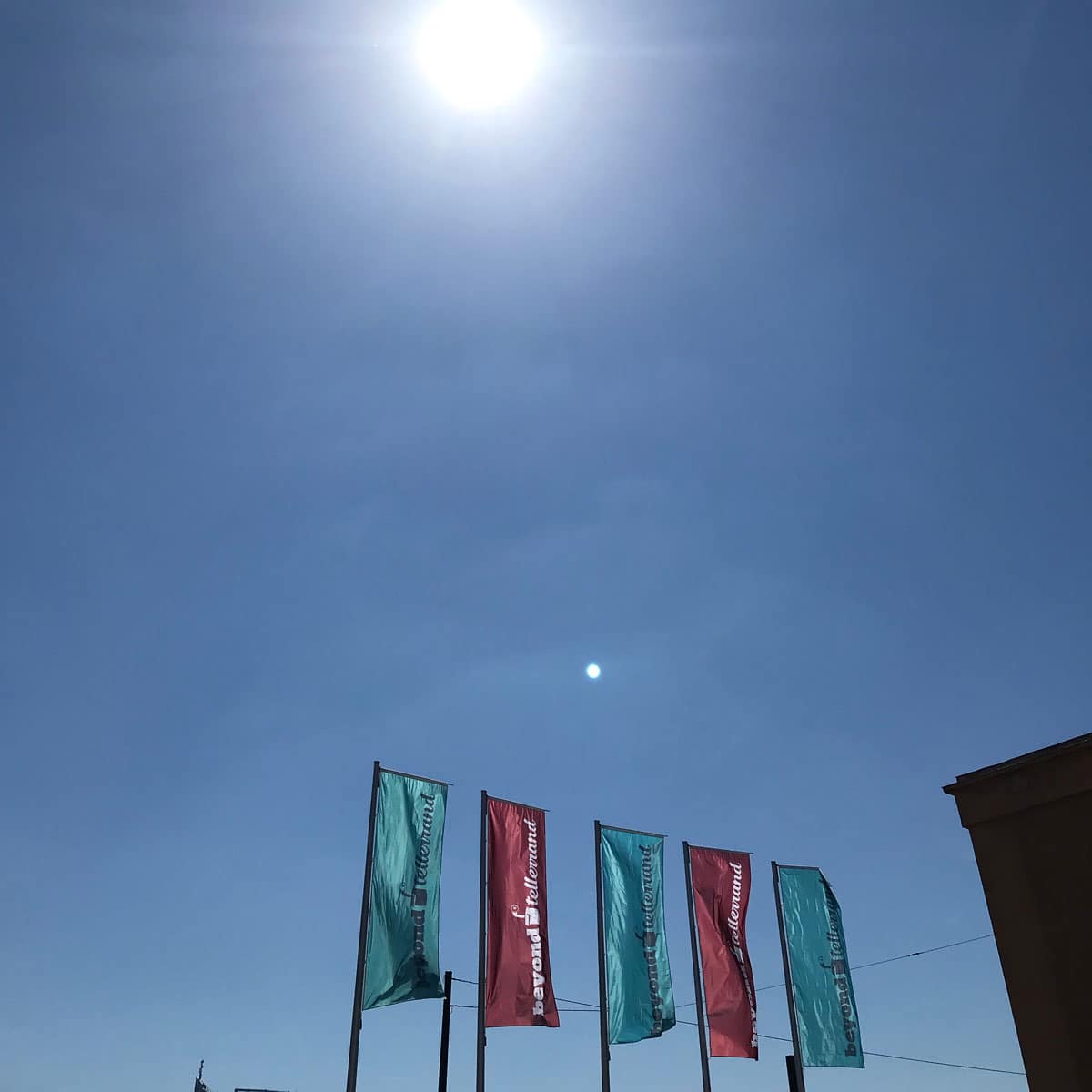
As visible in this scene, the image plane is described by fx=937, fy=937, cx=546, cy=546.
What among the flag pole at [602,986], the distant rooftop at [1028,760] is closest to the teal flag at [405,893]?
the flag pole at [602,986]

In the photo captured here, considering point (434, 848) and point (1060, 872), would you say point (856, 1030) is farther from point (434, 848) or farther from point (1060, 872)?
point (1060, 872)

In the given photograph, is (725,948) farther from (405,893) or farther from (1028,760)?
(1028,760)

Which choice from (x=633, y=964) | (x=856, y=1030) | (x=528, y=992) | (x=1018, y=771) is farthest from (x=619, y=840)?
(x=1018, y=771)

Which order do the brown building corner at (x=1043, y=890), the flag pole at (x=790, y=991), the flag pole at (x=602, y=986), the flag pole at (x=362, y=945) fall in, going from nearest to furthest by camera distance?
the brown building corner at (x=1043, y=890) → the flag pole at (x=362, y=945) → the flag pole at (x=602, y=986) → the flag pole at (x=790, y=991)

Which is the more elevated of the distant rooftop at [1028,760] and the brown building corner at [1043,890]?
the distant rooftop at [1028,760]

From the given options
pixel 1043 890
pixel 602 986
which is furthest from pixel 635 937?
pixel 1043 890

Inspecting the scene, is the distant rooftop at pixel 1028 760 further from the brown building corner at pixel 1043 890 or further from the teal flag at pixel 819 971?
the teal flag at pixel 819 971

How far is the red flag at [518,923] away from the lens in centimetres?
1980

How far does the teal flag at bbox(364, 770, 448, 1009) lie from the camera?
17.8m

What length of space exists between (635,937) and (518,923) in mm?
3482

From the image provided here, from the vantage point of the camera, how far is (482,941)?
20.3m

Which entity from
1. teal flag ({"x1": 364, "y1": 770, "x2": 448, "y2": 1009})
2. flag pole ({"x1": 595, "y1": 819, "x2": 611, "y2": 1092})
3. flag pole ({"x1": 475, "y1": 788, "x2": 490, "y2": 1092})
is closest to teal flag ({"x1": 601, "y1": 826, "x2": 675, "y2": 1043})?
flag pole ({"x1": 595, "y1": 819, "x2": 611, "y2": 1092})

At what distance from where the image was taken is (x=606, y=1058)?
21.2 m

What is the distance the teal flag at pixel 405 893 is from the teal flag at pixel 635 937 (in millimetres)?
5016
